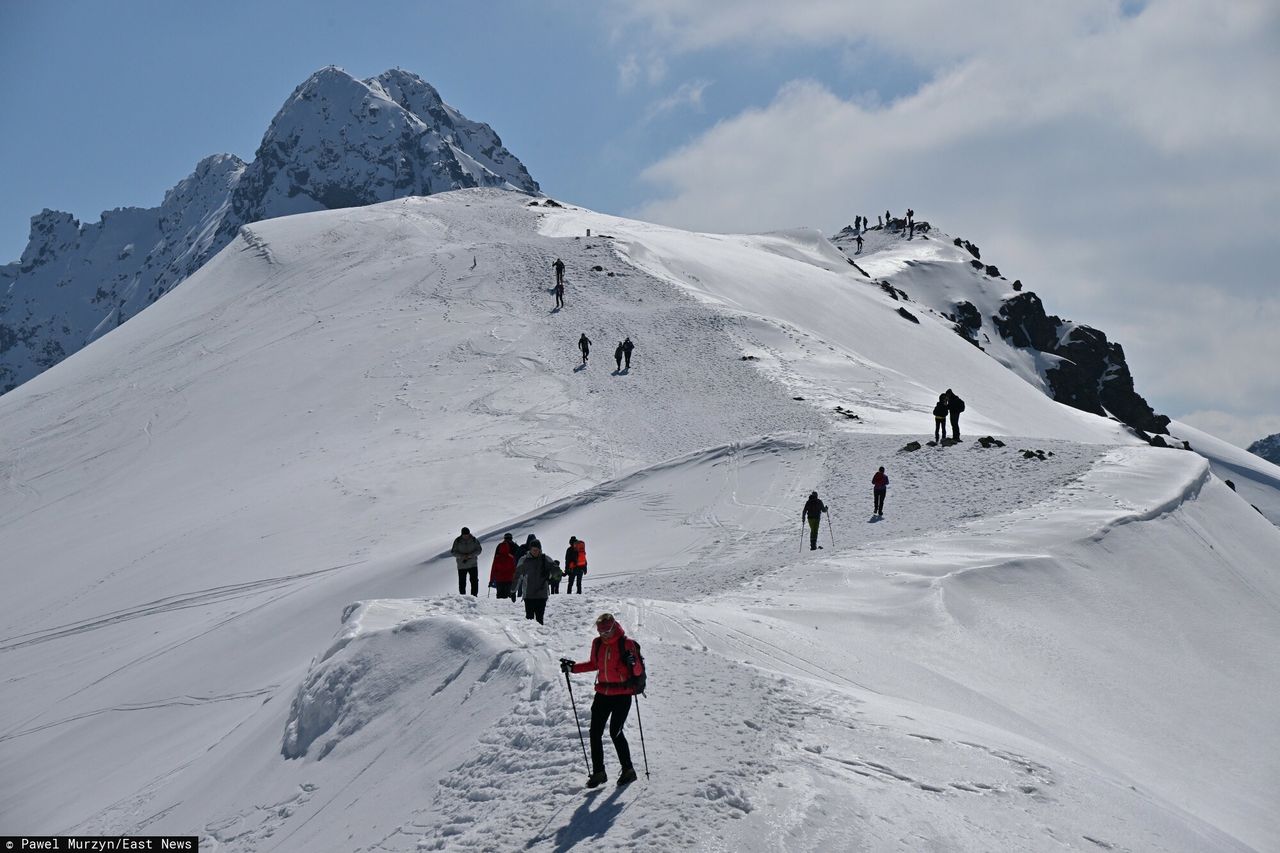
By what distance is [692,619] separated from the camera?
1373 cm

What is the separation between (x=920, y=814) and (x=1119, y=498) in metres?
16.5

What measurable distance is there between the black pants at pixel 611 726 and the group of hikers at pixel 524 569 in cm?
454

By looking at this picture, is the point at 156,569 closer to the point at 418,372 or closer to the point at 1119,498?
the point at 418,372

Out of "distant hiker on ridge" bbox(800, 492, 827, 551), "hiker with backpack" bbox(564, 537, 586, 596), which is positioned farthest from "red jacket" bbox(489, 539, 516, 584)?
"distant hiker on ridge" bbox(800, 492, 827, 551)

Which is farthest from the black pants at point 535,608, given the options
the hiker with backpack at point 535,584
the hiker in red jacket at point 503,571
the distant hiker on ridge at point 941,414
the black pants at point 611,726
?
the distant hiker on ridge at point 941,414

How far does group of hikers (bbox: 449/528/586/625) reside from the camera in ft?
43.5

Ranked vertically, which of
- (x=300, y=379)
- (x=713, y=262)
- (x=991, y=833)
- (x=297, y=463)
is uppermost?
(x=713, y=262)

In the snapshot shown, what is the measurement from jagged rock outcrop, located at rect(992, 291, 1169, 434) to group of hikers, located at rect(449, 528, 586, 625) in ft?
337

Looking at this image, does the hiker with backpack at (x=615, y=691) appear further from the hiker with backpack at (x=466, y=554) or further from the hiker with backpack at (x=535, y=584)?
the hiker with backpack at (x=466, y=554)

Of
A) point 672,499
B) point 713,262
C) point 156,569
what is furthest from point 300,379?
point 713,262

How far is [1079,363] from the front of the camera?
389ft

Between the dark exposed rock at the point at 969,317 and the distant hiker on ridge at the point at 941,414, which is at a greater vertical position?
the dark exposed rock at the point at 969,317

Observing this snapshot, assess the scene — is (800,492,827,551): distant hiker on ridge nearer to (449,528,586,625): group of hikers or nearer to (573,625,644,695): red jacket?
(449,528,586,625): group of hikers

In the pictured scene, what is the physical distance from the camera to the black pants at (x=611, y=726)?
8430 mm
